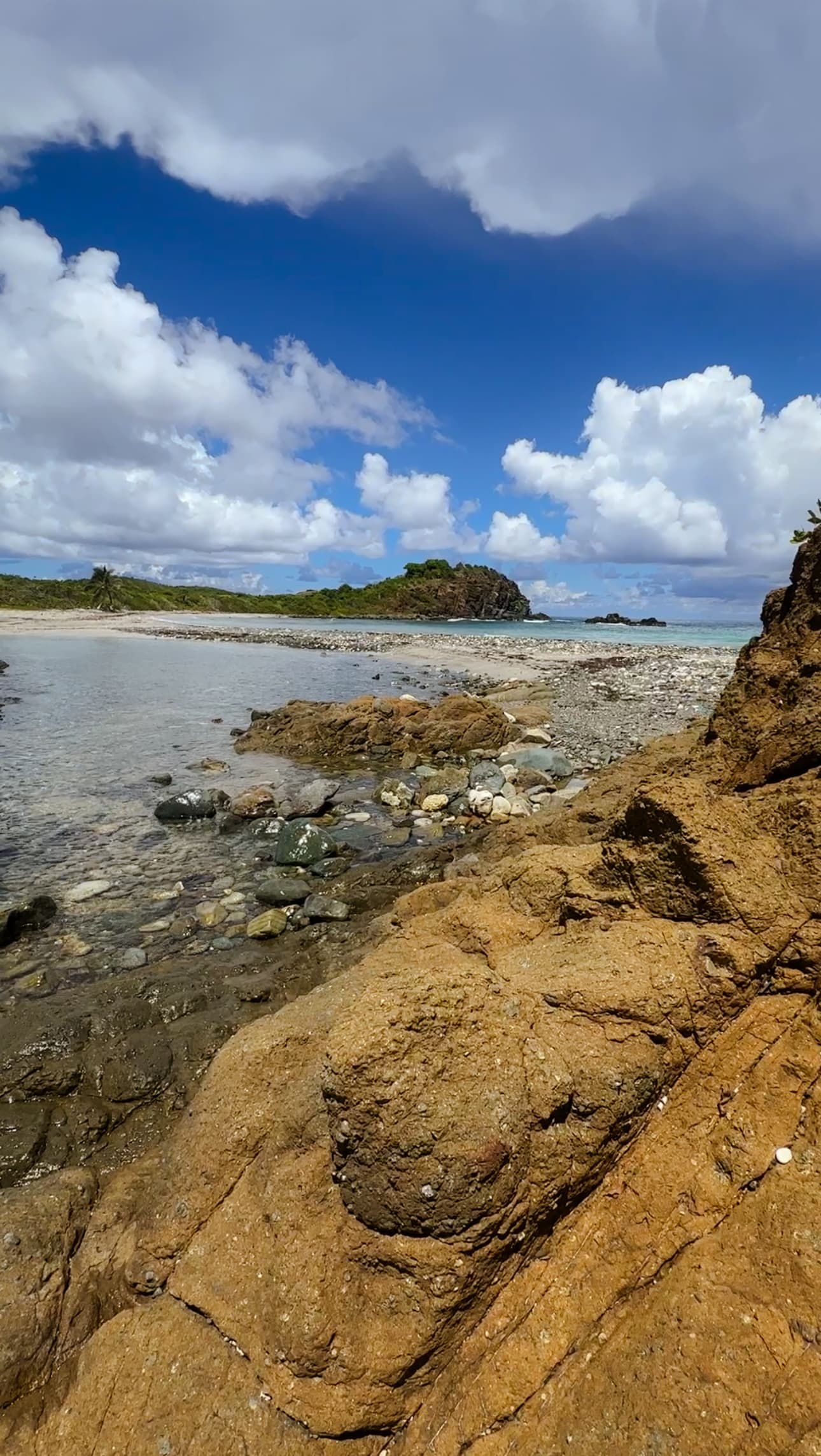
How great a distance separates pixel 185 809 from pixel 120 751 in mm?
8182

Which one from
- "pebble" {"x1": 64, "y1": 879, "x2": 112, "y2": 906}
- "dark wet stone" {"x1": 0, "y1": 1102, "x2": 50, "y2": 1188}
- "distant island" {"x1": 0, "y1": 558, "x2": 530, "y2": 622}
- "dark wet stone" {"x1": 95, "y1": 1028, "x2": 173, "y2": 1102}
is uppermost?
"distant island" {"x1": 0, "y1": 558, "x2": 530, "y2": 622}

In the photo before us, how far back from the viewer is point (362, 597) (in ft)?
592

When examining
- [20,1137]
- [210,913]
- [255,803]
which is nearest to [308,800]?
[255,803]

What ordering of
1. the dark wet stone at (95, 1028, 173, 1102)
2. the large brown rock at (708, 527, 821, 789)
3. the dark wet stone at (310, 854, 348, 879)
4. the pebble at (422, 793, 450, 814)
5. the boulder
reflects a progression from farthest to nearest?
the pebble at (422, 793, 450, 814), the boulder, the dark wet stone at (310, 854, 348, 879), the dark wet stone at (95, 1028, 173, 1102), the large brown rock at (708, 527, 821, 789)

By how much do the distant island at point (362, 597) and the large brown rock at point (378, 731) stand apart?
13584 cm

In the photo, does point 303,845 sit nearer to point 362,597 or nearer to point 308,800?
point 308,800

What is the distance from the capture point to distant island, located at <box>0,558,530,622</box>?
15288 centimetres

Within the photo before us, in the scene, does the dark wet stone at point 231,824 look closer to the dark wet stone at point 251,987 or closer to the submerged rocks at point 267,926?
the submerged rocks at point 267,926

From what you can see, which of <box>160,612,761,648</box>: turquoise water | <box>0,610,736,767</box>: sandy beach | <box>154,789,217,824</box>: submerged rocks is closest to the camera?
<box>154,789,217,824</box>: submerged rocks

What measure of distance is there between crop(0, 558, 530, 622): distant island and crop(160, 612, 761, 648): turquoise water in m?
11.3

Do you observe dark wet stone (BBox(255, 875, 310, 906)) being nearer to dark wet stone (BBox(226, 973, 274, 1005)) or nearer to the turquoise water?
dark wet stone (BBox(226, 973, 274, 1005))

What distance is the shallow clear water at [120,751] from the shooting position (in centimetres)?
1241

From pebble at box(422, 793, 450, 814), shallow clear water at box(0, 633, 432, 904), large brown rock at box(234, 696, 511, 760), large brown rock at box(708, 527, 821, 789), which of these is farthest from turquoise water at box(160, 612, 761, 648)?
large brown rock at box(708, 527, 821, 789)

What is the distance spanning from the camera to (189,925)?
31.8 feet
